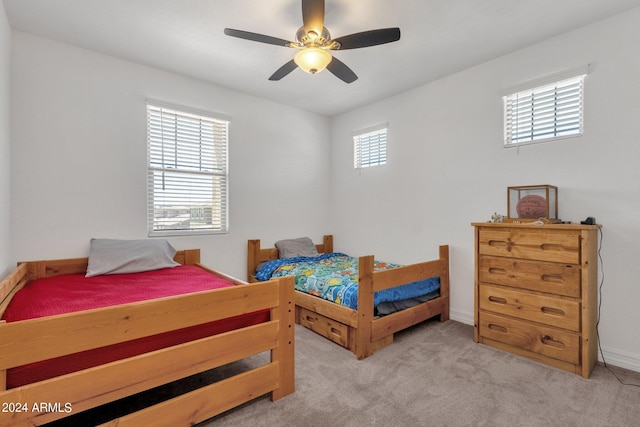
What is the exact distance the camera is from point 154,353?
1.35 metres

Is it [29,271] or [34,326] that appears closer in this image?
[34,326]

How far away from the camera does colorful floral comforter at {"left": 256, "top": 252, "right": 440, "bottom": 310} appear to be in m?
2.47

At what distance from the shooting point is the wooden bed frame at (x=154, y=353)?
1.11m

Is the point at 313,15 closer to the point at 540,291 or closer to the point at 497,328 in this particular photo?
the point at 540,291

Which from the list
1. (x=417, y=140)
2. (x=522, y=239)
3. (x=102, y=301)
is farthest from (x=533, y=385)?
(x=102, y=301)

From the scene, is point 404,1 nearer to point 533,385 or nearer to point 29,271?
point 533,385

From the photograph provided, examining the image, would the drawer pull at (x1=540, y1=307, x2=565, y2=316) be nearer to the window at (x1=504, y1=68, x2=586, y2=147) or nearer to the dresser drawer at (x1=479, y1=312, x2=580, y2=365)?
the dresser drawer at (x1=479, y1=312, x2=580, y2=365)

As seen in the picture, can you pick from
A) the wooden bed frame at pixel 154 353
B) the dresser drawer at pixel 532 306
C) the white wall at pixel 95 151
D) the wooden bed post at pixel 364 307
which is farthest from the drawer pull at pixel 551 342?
the white wall at pixel 95 151

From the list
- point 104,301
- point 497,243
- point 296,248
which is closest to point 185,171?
point 296,248

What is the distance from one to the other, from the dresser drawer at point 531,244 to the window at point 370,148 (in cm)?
166

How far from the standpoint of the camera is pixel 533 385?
192 cm

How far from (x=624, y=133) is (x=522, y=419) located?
2089 mm

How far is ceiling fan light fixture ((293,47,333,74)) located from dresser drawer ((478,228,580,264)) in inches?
72.2

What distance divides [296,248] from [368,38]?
2.55 metres
